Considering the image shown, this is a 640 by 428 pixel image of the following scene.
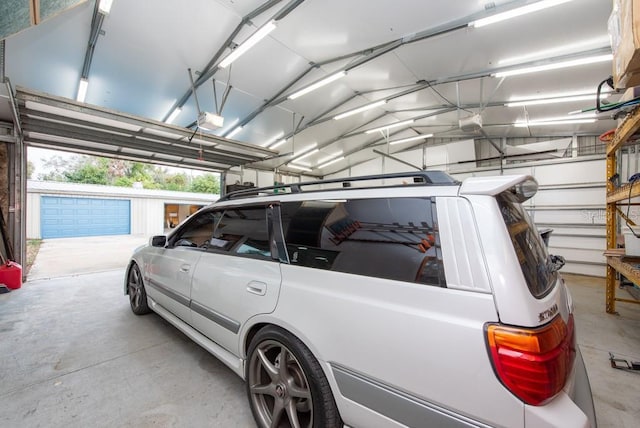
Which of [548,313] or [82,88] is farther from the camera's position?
[82,88]

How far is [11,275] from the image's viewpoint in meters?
4.49

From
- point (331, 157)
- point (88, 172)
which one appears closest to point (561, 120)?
point (331, 157)

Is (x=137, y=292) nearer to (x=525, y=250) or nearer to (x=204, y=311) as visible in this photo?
(x=204, y=311)

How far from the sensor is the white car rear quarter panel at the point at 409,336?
84cm

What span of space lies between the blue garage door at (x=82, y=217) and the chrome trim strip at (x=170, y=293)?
16.5m

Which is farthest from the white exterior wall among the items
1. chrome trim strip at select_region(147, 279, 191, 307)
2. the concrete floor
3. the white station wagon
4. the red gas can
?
the white station wagon

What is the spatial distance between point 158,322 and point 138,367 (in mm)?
952

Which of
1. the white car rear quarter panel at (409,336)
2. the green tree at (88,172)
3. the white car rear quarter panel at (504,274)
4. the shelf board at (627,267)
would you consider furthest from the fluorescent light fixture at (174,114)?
the green tree at (88,172)

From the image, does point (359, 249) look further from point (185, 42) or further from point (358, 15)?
point (185, 42)

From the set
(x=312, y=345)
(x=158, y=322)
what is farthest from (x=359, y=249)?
(x=158, y=322)

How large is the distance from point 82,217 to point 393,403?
19469mm

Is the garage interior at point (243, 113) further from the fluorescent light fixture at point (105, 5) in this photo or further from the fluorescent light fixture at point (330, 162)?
the fluorescent light fixture at point (330, 162)

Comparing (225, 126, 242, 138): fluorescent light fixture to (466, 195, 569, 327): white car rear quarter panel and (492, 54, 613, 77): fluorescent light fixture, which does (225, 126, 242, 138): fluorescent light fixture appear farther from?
(466, 195, 569, 327): white car rear quarter panel

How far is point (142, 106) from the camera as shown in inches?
227
